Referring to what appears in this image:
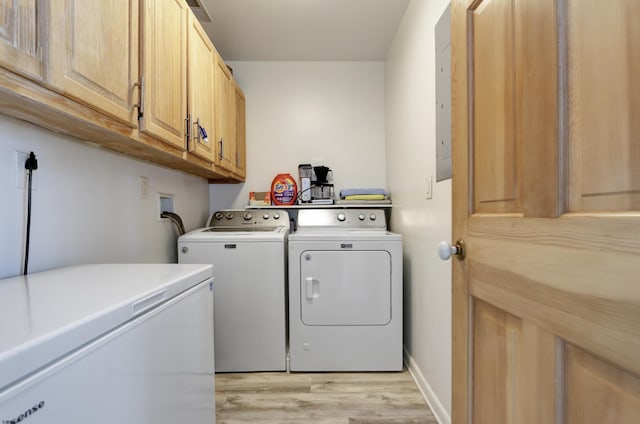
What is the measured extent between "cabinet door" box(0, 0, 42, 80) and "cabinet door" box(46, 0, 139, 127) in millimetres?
31

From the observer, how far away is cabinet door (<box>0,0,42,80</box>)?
2.18 feet

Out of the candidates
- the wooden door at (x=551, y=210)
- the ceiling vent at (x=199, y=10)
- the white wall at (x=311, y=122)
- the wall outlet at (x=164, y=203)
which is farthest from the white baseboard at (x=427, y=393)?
the ceiling vent at (x=199, y=10)

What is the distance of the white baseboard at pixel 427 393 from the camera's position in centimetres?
149

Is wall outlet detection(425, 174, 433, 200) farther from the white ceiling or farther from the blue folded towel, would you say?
the white ceiling

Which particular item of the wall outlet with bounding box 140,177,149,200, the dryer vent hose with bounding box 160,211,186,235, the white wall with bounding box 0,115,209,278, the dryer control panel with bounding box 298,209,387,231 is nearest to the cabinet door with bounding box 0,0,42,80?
the white wall with bounding box 0,115,209,278

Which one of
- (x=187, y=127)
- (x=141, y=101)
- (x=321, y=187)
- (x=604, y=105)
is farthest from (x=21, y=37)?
(x=321, y=187)

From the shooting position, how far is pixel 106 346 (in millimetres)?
630

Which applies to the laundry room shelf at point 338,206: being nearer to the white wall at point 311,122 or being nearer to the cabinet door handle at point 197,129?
the white wall at point 311,122

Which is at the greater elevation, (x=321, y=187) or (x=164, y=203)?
(x=321, y=187)

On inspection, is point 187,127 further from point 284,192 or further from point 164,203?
point 284,192

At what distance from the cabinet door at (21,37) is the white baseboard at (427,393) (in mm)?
1942

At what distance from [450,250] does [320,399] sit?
128 cm

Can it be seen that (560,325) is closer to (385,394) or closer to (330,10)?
(385,394)

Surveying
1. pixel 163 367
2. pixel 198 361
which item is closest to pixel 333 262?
pixel 198 361
